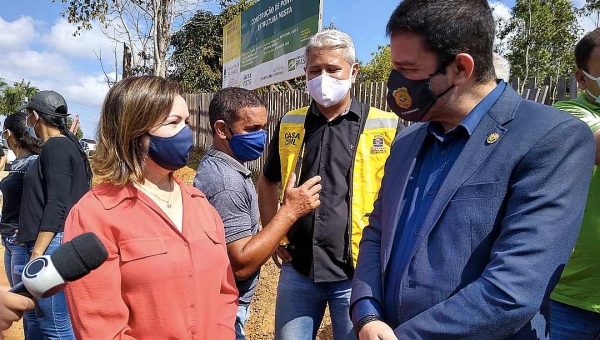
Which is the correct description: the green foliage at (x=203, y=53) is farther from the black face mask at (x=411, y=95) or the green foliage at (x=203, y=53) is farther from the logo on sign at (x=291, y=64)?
the black face mask at (x=411, y=95)

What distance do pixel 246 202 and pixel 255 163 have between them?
854 centimetres

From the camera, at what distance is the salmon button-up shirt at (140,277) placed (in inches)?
66.2

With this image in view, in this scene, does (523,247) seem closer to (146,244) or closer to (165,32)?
(146,244)

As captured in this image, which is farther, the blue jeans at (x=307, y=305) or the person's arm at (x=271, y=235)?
the blue jeans at (x=307, y=305)

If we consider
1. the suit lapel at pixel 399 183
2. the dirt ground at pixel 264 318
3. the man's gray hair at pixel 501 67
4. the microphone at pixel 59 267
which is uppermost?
the man's gray hair at pixel 501 67

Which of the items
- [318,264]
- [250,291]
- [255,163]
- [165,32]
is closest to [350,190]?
[318,264]

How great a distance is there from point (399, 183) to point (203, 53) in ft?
64.7

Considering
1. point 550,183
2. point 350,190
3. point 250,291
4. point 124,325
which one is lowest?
point 250,291

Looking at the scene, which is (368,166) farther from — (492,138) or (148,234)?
(148,234)

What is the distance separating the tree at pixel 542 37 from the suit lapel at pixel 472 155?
24.3 meters

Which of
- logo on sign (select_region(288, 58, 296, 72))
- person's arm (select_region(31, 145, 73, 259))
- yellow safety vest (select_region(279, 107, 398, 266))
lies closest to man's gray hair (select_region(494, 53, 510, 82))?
yellow safety vest (select_region(279, 107, 398, 266))

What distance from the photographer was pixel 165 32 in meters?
16.5

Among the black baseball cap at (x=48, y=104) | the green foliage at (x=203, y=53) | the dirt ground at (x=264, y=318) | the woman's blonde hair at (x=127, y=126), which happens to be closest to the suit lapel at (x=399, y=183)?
the woman's blonde hair at (x=127, y=126)

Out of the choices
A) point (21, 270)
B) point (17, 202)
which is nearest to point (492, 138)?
point (21, 270)
